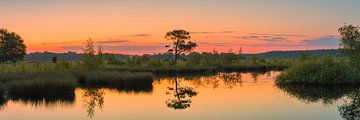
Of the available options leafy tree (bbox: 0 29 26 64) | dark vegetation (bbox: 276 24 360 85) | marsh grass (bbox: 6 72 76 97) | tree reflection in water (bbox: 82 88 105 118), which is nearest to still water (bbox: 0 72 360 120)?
tree reflection in water (bbox: 82 88 105 118)

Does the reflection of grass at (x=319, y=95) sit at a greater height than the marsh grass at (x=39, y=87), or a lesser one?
lesser

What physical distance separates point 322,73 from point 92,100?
27531mm

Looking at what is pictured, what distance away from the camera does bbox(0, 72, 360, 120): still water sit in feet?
91.3

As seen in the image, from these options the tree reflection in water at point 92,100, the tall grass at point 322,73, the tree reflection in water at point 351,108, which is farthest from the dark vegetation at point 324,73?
the tree reflection in water at point 92,100

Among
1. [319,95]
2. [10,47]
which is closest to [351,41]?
[319,95]

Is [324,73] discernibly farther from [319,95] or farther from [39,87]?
[39,87]

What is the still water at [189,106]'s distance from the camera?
91.3 ft

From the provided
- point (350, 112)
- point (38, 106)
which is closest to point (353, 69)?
point (350, 112)

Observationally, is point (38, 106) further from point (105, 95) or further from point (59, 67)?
point (59, 67)

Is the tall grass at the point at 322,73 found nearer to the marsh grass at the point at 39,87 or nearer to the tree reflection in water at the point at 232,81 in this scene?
the tree reflection in water at the point at 232,81

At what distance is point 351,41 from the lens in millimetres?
42438

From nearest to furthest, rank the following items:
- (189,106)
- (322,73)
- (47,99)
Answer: (189,106) → (47,99) → (322,73)

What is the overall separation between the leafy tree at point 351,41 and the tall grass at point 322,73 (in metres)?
7.63

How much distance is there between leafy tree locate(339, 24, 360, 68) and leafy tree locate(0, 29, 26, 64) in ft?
235
